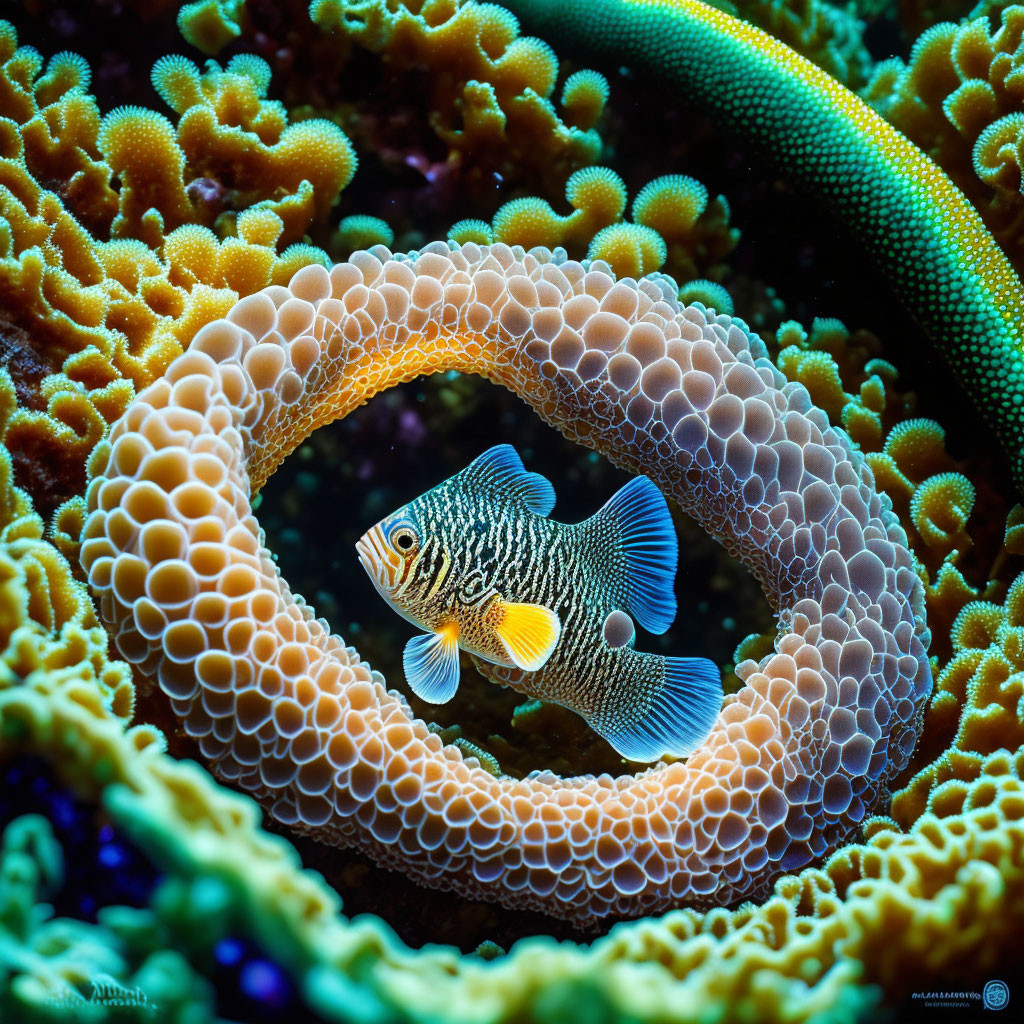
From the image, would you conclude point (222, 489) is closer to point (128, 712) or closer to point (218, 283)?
point (128, 712)

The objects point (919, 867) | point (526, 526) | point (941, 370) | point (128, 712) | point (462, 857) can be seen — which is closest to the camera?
point (919, 867)

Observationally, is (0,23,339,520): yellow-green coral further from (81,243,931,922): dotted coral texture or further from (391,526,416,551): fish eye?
(391,526,416,551): fish eye

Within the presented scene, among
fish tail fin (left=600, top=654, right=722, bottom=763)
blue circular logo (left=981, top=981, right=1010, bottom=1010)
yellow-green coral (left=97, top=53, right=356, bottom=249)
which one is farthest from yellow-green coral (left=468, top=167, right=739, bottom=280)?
blue circular logo (left=981, top=981, right=1010, bottom=1010)

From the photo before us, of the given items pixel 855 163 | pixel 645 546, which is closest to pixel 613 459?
pixel 645 546

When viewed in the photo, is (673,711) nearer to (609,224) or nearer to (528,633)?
(528,633)

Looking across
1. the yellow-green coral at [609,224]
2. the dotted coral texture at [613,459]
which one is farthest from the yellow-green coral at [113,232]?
the yellow-green coral at [609,224]

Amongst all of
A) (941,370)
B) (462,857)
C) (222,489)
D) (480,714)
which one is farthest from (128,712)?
(941,370)

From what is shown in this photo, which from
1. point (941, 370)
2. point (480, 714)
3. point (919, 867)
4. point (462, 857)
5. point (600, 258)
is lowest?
point (462, 857)

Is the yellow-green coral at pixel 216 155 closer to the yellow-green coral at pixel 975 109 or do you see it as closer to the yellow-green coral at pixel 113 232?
the yellow-green coral at pixel 113 232
